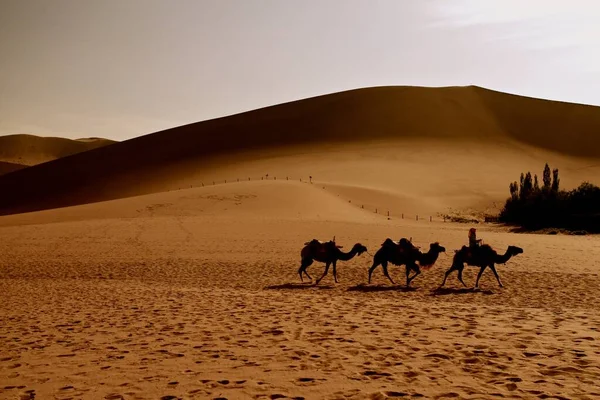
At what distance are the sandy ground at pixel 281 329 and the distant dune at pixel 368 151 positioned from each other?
109 ft

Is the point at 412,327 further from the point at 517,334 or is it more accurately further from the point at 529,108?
the point at 529,108

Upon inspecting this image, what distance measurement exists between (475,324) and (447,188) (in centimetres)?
5183

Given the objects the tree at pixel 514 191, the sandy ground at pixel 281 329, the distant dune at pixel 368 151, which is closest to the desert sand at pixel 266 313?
the sandy ground at pixel 281 329

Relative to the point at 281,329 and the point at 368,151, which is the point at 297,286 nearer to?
the point at 281,329

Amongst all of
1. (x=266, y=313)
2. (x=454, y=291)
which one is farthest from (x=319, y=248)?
(x=266, y=313)

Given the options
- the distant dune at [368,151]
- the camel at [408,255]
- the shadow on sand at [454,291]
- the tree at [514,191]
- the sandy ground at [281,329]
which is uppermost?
the distant dune at [368,151]

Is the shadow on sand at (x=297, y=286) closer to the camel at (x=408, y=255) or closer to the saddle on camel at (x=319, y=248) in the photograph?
the saddle on camel at (x=319, y=248)

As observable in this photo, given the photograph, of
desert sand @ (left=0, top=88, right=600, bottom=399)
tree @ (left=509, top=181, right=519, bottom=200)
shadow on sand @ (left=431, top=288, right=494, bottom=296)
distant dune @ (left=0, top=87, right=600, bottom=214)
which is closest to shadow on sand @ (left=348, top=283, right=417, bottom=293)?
desert sand @ (left=0, top=88, right=600, bottom=399)

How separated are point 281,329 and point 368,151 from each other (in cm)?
6926

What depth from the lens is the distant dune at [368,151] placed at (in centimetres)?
6378

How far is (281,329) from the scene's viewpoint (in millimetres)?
8945

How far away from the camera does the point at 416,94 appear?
335ft

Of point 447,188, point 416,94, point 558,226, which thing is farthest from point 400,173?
point 416,94

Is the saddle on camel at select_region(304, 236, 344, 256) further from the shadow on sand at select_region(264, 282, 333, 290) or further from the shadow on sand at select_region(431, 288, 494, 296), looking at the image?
the shadow on sand at select_region(431, 288, 494, 296)
